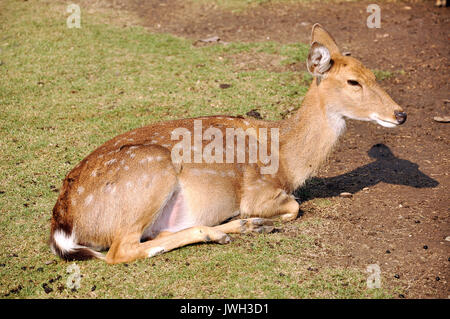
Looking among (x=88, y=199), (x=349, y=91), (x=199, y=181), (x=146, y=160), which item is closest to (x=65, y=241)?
(x=88, y=199)

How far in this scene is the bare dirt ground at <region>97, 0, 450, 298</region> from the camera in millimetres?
4898

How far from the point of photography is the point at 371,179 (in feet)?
20.9

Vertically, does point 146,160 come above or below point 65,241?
above

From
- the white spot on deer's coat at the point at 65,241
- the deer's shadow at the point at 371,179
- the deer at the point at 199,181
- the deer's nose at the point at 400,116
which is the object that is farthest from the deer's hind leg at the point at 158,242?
the deer's nose at the point at 400,116

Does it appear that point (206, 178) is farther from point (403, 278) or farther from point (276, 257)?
point (403, 278)

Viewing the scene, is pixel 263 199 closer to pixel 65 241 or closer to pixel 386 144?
pixel 65 241

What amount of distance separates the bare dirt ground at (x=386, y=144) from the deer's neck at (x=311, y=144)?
439mm

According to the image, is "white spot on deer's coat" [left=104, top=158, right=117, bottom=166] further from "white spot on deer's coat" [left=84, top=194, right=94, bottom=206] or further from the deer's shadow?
the deer's shadow

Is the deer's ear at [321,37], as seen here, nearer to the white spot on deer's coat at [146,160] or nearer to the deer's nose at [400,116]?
the deer's nose at [400,116]

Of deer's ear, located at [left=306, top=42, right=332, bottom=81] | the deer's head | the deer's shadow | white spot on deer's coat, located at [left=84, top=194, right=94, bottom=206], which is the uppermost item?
deer's ear, located at [left=306, top=42, right=332, bottom=81]

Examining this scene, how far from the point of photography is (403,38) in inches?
397

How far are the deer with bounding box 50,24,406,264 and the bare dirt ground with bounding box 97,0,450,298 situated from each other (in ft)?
1.78

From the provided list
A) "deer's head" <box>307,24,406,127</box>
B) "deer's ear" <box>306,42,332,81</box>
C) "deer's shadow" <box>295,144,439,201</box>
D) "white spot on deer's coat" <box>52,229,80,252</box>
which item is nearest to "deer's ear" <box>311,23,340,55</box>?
"deer's head" <box>307,24,406,127</box>

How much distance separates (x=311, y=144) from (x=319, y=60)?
3.00 feet
